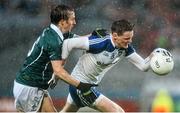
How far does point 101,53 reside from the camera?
21.7 ft

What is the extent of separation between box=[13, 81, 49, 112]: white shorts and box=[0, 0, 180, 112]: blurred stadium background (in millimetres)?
3220

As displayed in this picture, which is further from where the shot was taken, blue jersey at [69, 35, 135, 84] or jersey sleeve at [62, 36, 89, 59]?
blue jersey at [69, 35, 135, 84]

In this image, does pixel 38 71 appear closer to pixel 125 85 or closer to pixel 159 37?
pixel 125 85

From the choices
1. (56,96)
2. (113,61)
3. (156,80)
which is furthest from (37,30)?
(113,61)

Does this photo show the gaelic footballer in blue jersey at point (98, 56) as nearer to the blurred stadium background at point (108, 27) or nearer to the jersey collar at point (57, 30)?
the jersey collar at point (57, 30)

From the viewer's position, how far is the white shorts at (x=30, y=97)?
6176 millimetres

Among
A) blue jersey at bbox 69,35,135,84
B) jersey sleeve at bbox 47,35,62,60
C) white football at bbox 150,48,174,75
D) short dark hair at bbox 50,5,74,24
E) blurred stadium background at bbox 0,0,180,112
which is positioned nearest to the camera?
jersey sleeve at bbox 47,35,62,60

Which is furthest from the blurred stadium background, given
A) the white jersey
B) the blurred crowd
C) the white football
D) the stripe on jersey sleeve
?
the stripe on jersey sleeve

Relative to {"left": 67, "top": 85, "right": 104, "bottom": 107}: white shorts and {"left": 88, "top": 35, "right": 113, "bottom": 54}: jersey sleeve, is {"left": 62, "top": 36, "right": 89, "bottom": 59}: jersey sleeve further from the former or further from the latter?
{"left": 67, "top": 85, "right": 104, "bottom": 107}: white shorts

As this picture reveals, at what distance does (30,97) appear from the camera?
618 centimetres

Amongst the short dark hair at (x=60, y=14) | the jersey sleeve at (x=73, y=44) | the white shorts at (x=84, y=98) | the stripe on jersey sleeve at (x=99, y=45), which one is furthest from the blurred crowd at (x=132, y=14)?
the short dark hair at (x=60, y=14)

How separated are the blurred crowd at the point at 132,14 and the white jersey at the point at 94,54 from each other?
380 cm

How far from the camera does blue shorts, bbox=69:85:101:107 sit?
21.7 feet

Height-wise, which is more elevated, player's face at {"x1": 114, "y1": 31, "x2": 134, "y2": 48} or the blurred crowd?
player's face at {"x1": 114, "y1": 31, "x2": 134, "y2": 48}
